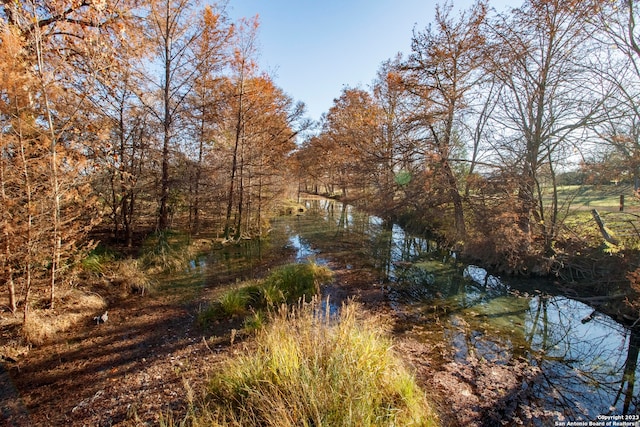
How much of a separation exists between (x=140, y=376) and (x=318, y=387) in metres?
2.76

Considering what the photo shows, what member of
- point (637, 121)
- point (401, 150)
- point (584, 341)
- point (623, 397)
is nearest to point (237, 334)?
point (623, 397)

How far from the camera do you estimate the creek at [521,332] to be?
3.78m

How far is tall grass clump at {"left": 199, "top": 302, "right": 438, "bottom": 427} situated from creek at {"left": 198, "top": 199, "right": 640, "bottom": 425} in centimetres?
163

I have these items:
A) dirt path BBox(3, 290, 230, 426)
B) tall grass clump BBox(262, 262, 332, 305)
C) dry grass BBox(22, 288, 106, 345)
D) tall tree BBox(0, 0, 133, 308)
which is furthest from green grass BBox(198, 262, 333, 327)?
tall tree BBox(0, 0, 133, 308)

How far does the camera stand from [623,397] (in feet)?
12.8

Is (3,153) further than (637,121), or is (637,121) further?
(637,121)

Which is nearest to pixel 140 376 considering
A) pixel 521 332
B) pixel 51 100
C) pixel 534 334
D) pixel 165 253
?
pixel 51 100

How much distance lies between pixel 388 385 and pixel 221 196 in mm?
10633

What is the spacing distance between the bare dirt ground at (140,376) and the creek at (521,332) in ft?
1.01

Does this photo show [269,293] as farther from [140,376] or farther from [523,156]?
[523,156]

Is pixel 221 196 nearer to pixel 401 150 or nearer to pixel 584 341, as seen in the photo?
pixel 401 150

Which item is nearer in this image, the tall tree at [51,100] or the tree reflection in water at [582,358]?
the tree reflection in water at [582,358]

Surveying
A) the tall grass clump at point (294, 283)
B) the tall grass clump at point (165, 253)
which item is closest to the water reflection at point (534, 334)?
the tall grass clump at point (294, 283)

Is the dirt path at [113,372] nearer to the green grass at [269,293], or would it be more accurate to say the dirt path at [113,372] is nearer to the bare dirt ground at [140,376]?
the bare dirt ground at [140,376]
